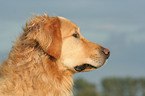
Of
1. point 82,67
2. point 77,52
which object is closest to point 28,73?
point 77,52

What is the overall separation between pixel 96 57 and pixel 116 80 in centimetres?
8039

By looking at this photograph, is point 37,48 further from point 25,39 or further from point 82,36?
point 82,36

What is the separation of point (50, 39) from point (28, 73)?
39.4 inches

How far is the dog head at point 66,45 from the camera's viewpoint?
628cm

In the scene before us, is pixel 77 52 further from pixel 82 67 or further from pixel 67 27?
pixel 67 27

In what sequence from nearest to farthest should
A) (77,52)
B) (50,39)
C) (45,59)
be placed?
1. (50,39)
2. (45,59)
3. (77,52)

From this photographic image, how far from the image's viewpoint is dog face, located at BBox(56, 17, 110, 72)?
22.3ft

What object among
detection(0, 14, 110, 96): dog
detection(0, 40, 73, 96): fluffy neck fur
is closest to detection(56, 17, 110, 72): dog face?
detection(0, 14, 110, 96): dog

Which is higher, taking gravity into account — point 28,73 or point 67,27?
point 67,27

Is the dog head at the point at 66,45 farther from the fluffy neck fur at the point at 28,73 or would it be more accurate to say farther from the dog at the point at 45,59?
the fluffy neck fur at the point at 28,73

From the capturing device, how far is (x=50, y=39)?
20.5 ft

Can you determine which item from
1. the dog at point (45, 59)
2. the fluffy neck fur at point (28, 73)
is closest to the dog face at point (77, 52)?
the dog at point (45, 59)

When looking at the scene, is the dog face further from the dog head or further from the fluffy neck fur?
the fluffy neck fur

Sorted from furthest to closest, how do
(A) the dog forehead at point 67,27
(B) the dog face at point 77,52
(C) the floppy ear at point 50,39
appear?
(A) the dog forehead at point 67,27
(B) the dog face at point 77,52
(C) the floppy ear at point 50,39
